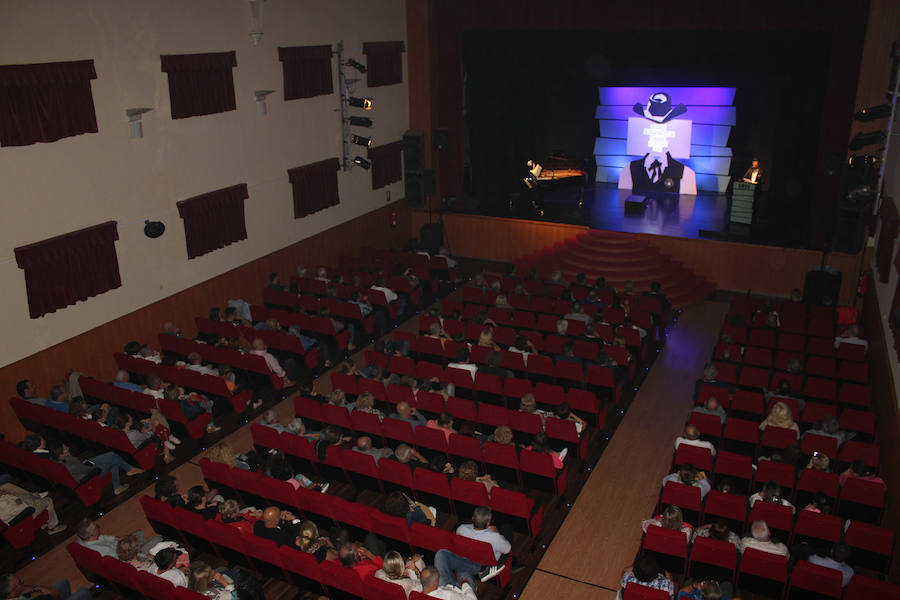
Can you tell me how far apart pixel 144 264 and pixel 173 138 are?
2046 mm

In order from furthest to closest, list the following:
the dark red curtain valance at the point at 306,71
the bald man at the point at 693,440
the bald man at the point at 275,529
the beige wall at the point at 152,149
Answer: the dark red curtain valance at the point at 306,71 < the beige wall at the point at 152,149 < the bald man at the point at 693,440 < the bald man at the point at 275,529

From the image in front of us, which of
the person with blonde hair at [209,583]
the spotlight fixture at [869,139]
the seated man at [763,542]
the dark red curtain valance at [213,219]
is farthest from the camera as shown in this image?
the spotlight fixture at [869,139]

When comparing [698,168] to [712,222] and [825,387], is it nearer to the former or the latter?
[712,222]

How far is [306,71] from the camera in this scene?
13.8 metres

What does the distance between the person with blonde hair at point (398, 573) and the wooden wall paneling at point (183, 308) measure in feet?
20.6

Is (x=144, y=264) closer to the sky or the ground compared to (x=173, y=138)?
closer to the ground

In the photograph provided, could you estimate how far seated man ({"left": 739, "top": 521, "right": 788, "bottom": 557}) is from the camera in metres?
6.09

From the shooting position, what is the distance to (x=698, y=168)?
18312 mm

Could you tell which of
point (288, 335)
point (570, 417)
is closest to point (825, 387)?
point (570, 417)

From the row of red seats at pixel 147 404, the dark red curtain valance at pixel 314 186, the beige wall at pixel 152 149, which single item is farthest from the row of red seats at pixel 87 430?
the dark red curtain valance at pixel 314 186

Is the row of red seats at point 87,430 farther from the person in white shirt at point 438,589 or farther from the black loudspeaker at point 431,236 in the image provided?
the black loudspeaker at point 431,236

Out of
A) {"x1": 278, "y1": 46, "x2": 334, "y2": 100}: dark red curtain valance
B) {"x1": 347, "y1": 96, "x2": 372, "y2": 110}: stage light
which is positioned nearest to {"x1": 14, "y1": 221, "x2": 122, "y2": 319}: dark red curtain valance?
{"x1": 278, "y1": 46, "x2": 334, "y2": 100}: dark red curtain valance

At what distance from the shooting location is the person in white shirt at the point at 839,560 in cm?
579

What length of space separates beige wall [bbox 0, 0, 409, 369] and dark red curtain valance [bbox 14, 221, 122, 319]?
13 cm
